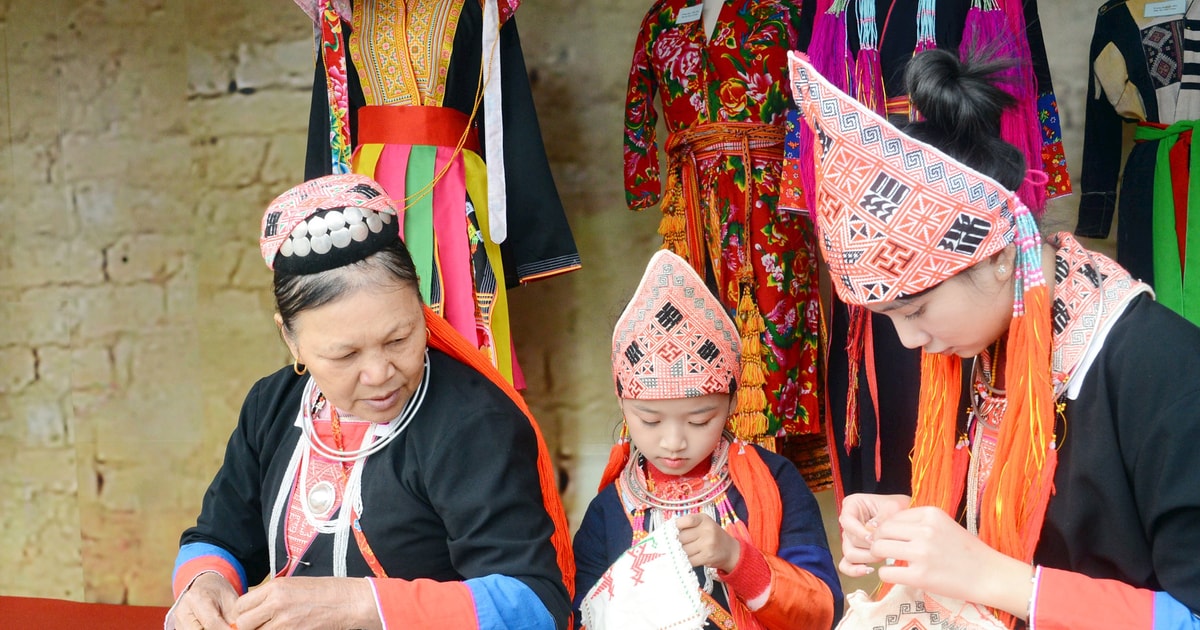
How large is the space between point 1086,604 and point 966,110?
0.66 metres

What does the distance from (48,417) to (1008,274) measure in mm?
3633

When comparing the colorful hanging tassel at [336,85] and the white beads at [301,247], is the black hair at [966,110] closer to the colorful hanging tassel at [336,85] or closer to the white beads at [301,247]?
the white beads at [301,247]

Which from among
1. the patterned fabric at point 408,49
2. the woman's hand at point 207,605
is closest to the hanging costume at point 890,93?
the patterned fabric at point 408,49

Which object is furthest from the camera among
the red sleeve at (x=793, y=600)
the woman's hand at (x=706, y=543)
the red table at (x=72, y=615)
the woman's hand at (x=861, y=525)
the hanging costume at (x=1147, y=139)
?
the red table at (x=72, y=615)

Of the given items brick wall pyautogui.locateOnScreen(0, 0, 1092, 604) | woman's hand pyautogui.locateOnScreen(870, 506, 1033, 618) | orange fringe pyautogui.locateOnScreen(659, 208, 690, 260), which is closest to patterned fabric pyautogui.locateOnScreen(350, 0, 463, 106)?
orange fringe pyautogui.locateOnScreen(659, 208, 690, 260)

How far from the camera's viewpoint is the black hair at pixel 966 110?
1468 millimetres

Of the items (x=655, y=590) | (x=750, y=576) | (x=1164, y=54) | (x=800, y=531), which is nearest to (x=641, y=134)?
(x=1164, y=54)

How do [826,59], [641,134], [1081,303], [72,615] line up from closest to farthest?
1. [1081,303]
2. [826,59]
3. [641,134]
4. [72,615]

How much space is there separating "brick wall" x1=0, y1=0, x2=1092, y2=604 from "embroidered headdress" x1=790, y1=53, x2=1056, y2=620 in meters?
2.21

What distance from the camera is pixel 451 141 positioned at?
9.51ft

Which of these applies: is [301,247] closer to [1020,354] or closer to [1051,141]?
[1020,354]

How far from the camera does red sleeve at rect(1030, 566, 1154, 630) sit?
136 centimetres

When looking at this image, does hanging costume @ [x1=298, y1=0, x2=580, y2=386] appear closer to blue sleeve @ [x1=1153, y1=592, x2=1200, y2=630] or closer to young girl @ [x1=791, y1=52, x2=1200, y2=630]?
young girl @ [x1=791, y1=52, x2=1200, y2=630]

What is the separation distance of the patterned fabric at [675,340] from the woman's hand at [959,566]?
70cm
